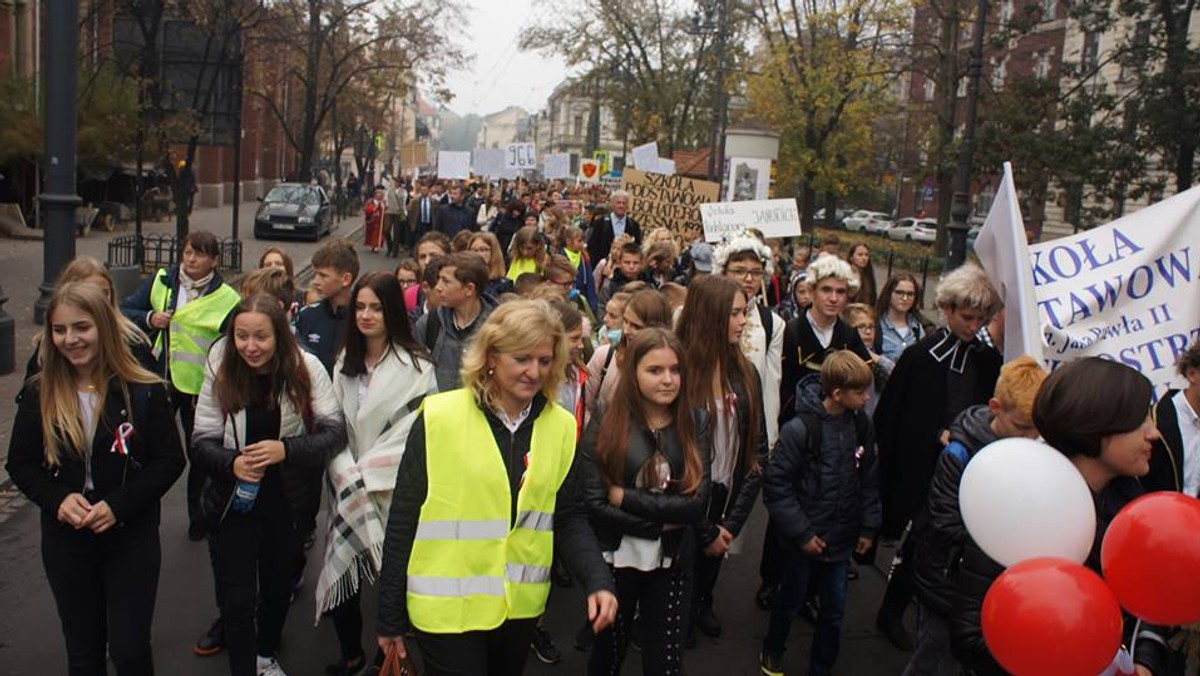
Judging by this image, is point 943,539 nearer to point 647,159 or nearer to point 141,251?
point 141,251

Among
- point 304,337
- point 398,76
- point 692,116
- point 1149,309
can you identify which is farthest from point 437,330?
point 692,116

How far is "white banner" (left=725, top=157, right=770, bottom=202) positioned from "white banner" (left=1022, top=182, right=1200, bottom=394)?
566 inches

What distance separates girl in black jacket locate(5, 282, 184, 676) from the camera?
3477mm

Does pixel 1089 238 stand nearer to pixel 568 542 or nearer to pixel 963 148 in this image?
pixel 568 542

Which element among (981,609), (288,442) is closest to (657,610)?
(981,609)

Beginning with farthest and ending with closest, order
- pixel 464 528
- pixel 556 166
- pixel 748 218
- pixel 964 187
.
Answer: pixel 556 166
pixel 964 187
pixel 748 218
pixel 464 528

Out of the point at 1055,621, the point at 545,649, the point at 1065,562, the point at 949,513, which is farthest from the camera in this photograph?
the point at 545,649

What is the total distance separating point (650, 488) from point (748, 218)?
837 cm

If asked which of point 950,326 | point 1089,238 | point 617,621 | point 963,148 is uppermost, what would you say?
point 963,148

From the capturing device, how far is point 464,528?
9.69 feet

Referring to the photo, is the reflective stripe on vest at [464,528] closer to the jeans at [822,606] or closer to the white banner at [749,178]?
the jeans at [822,606]

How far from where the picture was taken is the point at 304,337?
5133 mm

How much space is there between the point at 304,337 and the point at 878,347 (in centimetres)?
363

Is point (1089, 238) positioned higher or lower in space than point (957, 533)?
higher
